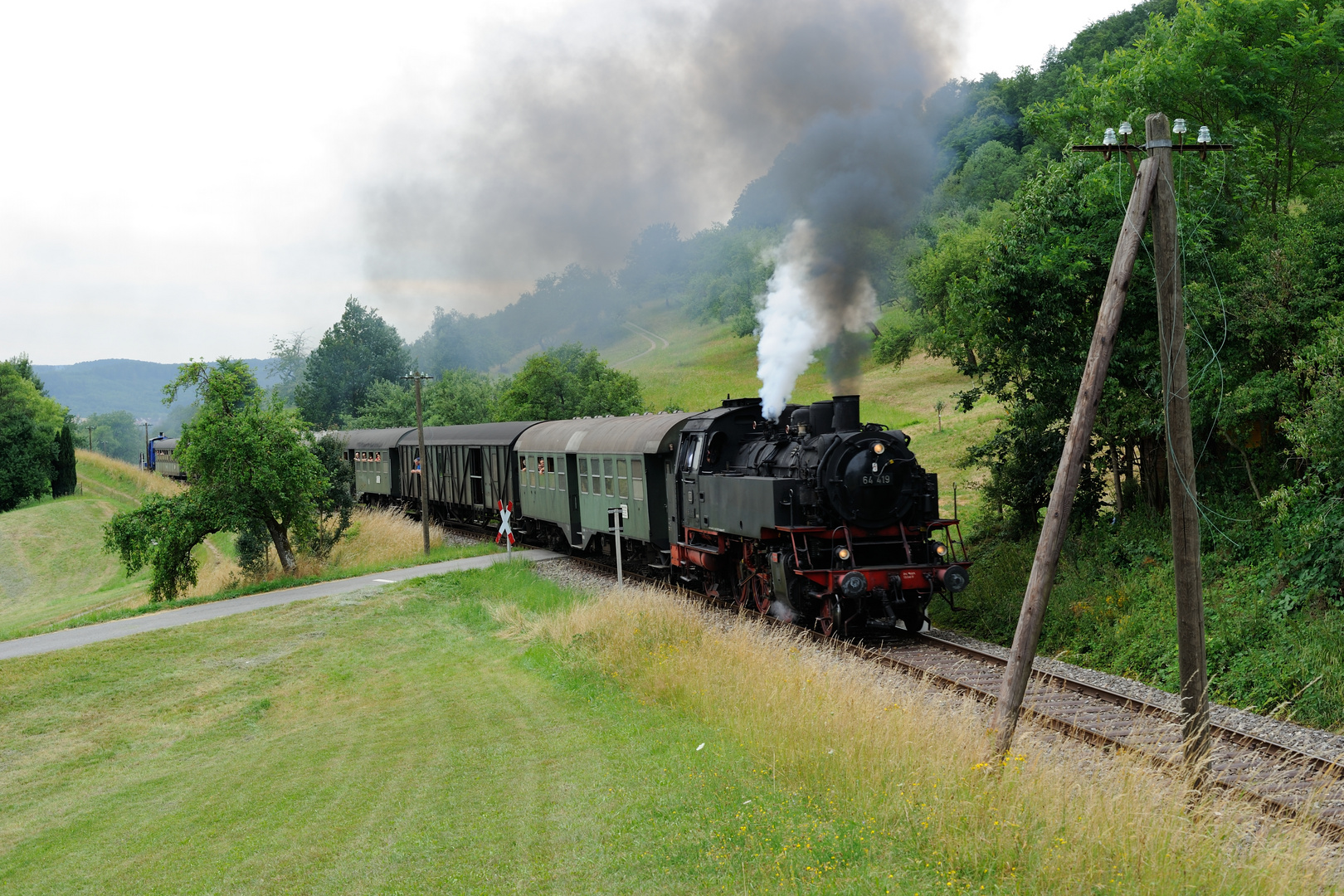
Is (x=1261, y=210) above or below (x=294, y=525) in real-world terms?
above

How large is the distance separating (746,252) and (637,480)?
23292mm

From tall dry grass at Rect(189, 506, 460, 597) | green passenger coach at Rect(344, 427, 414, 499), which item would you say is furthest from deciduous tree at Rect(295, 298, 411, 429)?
tall dry grass at Rect(189, 506, 460, 597)

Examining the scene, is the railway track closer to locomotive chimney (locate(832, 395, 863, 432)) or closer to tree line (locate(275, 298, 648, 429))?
locomotive chimney (locate(832, 395, 863, 432))

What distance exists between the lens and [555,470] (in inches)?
928

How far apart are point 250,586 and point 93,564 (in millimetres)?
27650

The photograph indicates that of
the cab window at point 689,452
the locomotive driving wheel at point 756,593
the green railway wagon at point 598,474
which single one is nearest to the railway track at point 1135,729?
the locomotive driving wheel at point 756,593

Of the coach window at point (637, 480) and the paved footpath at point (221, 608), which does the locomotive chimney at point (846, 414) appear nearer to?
the coach window at point (637, 480)

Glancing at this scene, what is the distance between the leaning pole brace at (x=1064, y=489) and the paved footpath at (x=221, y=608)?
53.3 ft

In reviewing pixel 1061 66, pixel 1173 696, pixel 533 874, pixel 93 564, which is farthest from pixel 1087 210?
pixel 1061 66

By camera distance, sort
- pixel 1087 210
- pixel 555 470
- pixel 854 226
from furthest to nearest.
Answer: pixel 555 470, pixel 854 226, pixel 1087 210

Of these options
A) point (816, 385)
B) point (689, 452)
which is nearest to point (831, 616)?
point (689, 452)

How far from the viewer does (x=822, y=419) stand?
44.3 feet

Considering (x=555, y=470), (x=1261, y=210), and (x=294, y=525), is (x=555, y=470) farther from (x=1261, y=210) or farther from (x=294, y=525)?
(x=1261, y=210)

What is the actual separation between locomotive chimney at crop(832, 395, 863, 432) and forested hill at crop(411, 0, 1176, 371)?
4865mm
